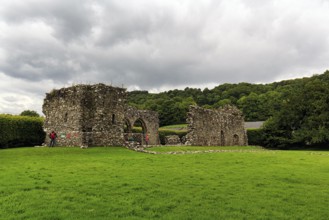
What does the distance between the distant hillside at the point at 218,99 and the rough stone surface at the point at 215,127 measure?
26172 mm

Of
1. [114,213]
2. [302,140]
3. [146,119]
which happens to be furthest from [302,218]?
[146,119]

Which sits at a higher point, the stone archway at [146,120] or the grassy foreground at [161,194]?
the stone archway at [146,120]

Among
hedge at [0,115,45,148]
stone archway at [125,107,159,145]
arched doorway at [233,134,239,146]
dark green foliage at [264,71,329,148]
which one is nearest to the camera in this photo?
hedge at [0,115,45,148]

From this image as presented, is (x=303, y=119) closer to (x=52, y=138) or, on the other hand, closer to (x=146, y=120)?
(x=146, y=120)

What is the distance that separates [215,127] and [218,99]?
167ft

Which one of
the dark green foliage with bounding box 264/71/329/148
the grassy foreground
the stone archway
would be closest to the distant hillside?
the dark green foliage with bounding box 264/71/329/148

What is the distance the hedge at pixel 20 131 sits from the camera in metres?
24.1

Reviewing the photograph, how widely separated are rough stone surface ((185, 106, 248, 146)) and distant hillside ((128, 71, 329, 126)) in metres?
26.2

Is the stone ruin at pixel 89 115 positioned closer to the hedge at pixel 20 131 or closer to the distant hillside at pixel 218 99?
the hedge at pixel 20 131

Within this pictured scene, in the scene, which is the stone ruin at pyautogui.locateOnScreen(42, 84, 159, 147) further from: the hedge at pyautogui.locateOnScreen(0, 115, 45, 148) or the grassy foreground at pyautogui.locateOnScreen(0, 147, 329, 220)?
the grassy foreground at pyautogui.locateOnScreen(0, 147, 329, 220)

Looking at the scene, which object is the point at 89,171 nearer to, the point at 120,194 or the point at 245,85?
the point at 120,194

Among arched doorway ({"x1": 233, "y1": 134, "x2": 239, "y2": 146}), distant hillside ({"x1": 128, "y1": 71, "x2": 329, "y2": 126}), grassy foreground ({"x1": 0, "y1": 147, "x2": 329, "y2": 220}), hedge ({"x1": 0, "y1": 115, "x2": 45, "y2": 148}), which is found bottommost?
grassy foreground ({"x1": 0, "y1": 147, "x2": 329, "y2": 220})

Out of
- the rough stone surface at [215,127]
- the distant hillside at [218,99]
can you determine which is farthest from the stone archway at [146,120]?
the distant hillside at [218,99]

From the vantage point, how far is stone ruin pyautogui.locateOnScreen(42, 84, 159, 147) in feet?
75.8
